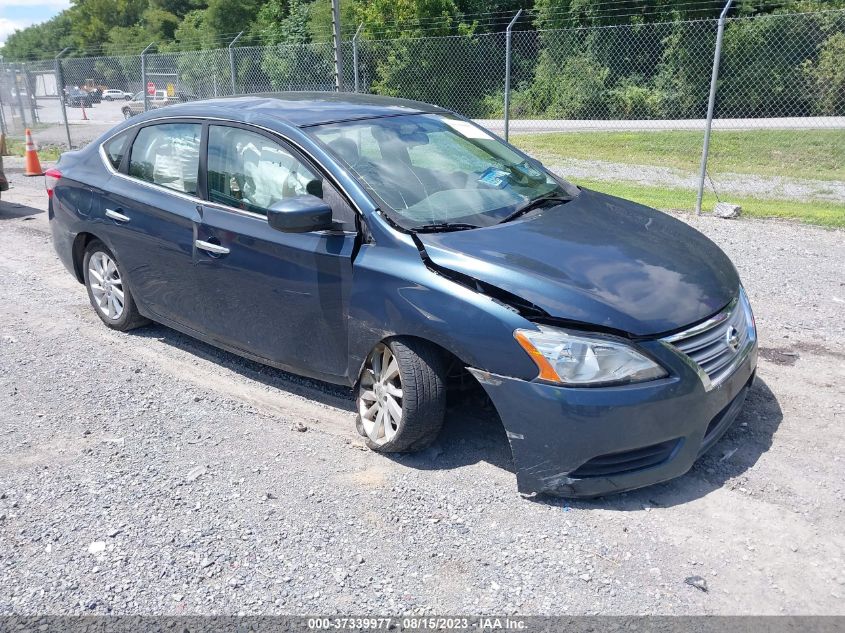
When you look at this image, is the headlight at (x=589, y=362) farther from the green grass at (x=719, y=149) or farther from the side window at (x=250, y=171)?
the green grass at (x=719, y=149)

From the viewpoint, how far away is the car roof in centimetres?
454

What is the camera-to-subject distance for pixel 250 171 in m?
4.51

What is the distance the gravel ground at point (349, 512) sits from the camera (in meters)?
2.97

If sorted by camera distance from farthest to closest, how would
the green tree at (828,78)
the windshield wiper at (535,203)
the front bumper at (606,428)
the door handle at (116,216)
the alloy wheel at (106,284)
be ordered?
the green tree at (828,78), the alloy wheel at (106,284), the door handle at (116,216), the windshield wiper at (535,203), the front bumper at (606,428)

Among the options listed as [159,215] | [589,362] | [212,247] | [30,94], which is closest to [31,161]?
[30,94]

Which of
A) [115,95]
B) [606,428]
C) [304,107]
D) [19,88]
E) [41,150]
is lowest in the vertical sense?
[606,428]

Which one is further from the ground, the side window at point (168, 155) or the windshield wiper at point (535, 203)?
the side window at point (168, 155)

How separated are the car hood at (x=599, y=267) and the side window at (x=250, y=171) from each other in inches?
37.8

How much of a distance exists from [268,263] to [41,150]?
17.7m

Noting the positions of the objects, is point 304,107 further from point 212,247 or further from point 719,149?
point 719,149

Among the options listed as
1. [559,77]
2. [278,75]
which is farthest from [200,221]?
[559,77]

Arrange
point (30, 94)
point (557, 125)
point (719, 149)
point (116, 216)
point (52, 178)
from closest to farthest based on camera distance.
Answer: point (116, 216) < point (52, 178) < point (719, 149) < point (557, 125) < point (30, 94)

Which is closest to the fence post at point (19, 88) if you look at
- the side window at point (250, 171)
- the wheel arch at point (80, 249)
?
the wheel arch at point (80, 249)

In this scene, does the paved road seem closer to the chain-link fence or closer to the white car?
the chain-link fence
